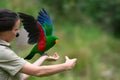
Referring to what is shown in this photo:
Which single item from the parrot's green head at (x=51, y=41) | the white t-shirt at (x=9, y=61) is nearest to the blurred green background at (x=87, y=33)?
the parrot's green head at (x=51, y=41)

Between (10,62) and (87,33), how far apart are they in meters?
9.55

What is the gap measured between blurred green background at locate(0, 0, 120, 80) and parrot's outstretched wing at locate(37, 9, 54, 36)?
12.9 feet

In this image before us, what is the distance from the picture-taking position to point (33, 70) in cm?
361

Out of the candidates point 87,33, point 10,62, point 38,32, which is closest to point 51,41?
point 38,32

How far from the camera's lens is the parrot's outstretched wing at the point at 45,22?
3893 mm

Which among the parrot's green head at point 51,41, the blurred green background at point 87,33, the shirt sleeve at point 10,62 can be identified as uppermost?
the blurred green background at point 87,33

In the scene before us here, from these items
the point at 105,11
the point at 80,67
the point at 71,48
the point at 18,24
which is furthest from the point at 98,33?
the point at 18,24

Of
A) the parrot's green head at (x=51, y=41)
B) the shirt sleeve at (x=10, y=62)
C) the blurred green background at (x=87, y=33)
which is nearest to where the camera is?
the shirt sleeve at (x=10, y=62)

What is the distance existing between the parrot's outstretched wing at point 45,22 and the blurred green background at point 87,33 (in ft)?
12.9

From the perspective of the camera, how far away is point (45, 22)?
393 cm

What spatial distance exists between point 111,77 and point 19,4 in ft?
8.54

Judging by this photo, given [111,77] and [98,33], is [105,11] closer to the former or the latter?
[98,33]

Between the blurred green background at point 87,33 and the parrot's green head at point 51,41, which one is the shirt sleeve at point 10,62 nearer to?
the parrot's green head at point 51,41

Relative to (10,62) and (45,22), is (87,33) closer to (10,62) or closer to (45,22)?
(45,22)
